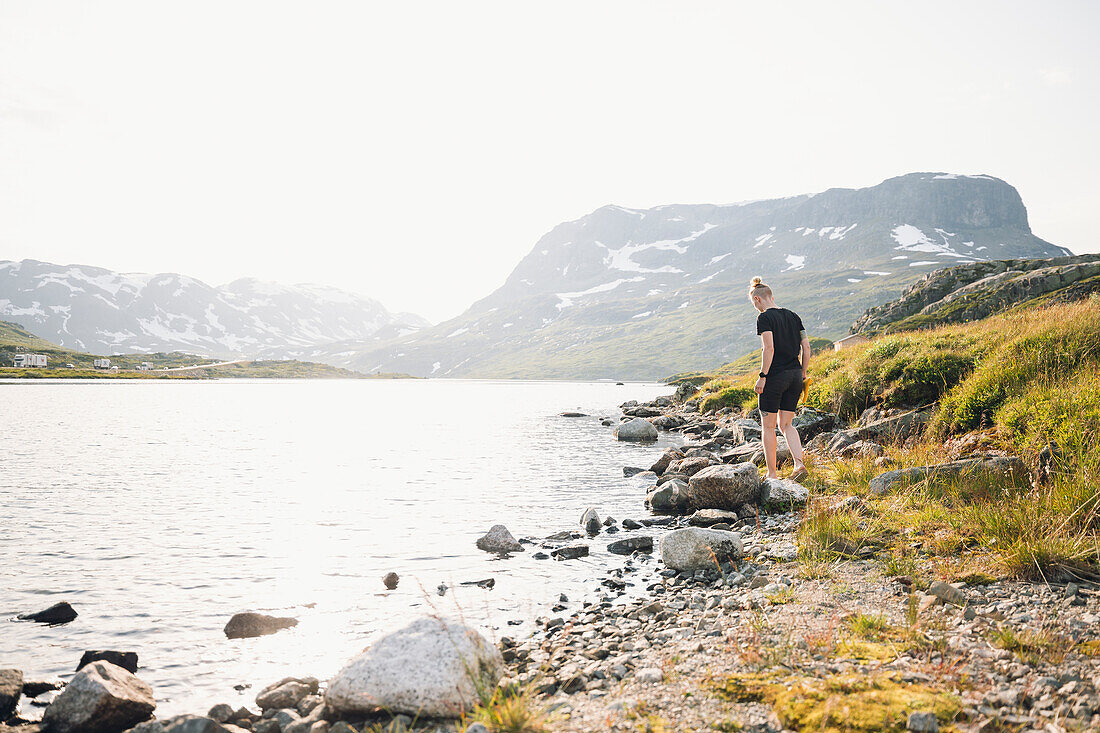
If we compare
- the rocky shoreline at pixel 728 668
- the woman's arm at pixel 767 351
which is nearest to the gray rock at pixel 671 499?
the woman's arm at pixel 767 351

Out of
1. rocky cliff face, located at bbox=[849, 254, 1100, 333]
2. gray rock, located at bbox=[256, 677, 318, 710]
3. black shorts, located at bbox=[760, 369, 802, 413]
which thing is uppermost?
rocky cliff face, located at bbox=[849, 254, 1100, 333]

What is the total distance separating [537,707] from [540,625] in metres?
3.02

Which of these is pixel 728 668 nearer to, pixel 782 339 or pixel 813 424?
pixel 782 339

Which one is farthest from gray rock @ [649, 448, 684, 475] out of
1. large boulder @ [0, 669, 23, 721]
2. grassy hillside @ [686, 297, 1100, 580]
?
large boulder @ [0, 669, 23, 721]

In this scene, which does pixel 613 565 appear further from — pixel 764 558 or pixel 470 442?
pixel 470 442

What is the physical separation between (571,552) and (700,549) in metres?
2.73

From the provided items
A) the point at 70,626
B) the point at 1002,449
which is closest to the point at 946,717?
the point at 1002,449

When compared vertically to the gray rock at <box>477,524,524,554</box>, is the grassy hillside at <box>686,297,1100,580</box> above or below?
above

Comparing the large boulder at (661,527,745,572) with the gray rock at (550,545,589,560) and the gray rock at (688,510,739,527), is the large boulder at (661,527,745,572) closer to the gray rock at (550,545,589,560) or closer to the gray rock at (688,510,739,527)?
the gray rock at (550,545,589,560)

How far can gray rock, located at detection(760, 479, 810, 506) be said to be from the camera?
39.7 feet

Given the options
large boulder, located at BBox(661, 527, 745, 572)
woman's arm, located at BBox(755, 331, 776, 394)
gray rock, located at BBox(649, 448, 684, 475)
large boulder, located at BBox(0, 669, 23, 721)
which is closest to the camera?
large boulder, located at BBox(0, 669, 23, 721)

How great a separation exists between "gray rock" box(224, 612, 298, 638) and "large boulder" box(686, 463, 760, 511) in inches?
373

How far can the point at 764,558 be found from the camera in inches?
360

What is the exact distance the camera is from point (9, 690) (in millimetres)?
5824
